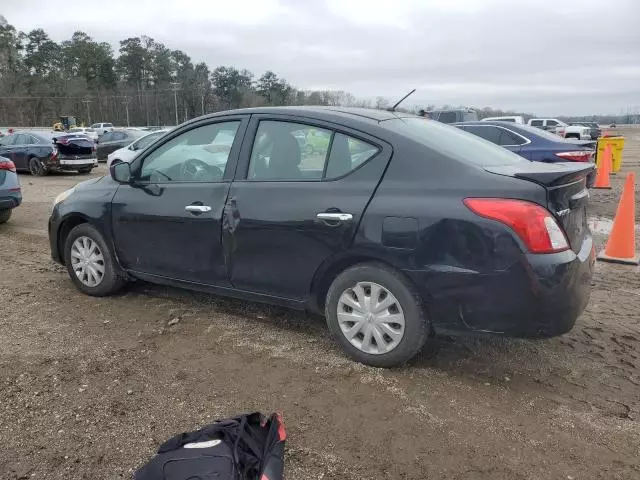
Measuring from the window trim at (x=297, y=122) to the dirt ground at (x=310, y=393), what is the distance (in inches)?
45.3

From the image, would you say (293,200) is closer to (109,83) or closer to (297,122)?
(297,122)

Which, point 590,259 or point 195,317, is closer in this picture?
point 590,259

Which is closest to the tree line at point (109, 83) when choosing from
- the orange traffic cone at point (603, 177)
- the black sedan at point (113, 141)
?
the black sedan at point (113, 141)

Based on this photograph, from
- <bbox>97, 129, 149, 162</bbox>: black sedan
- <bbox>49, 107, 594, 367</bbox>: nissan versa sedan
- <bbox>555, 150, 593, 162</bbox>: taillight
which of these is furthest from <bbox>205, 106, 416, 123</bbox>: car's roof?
<bbox>97, 129, 149, 162</bbox>: black sedan

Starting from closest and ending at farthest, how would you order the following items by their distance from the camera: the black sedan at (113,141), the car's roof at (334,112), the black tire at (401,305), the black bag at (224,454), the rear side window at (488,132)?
the black bag at (224,454)
the black tire at (401,305)
the car's roof at (334,112)
the rear side window at (488,132)
the black sedan at (113,141)

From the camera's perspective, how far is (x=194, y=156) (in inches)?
163

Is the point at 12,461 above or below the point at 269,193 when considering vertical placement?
below

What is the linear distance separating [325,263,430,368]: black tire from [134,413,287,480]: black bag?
0.98 m

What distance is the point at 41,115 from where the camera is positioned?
267 ft

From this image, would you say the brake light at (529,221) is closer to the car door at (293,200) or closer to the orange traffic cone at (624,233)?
the car door at (293,200)

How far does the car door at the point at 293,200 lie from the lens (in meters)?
3.32

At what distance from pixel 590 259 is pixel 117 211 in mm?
3489

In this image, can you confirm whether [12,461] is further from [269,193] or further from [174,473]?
[269,193]

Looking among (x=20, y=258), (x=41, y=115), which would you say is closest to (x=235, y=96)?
(x=41, y=115)
